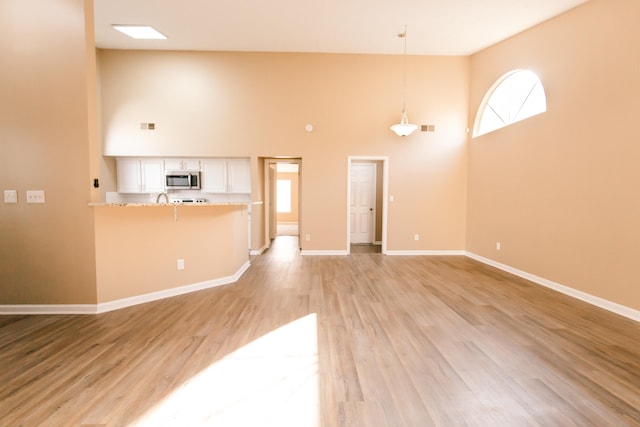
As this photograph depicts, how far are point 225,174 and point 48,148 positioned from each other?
3.35 meters

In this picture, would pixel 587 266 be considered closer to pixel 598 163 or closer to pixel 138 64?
pixel 598 163

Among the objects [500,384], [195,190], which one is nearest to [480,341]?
[500,384]

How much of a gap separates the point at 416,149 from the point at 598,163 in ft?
9.63

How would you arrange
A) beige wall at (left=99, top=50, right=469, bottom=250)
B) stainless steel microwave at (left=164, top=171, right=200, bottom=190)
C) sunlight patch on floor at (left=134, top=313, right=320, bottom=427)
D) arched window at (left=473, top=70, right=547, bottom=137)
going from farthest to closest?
stainless steel microwave at (left=164, top=171, right=200, bottom=190) → beige wall at (left=99, top=50, right=469, bottom=250) → arched window at (left=473, top=70, right=547, bottom=137) → sunlight patch on floor at (left=134, top=313, right=320, bottom=427)

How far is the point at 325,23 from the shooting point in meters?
4.52

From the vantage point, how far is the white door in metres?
7.32

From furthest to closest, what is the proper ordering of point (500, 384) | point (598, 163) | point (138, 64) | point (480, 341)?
point (138, 64) < point (598, 163) < point (480, 341) < point (500, 384)

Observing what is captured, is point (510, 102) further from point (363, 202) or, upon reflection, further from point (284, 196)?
point (284, 196)

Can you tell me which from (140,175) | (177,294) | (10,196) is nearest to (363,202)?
(177,294)

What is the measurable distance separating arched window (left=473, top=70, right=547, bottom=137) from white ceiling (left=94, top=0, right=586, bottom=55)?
717 mm

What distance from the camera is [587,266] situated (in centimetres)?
353

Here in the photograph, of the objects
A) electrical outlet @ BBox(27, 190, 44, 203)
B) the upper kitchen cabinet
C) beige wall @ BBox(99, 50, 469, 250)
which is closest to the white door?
beige wall @ BBox(99, 50, 469, 250)

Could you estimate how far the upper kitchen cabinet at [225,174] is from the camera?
244 inches

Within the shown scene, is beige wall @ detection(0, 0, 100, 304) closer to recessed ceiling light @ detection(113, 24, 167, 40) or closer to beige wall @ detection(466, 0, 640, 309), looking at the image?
recessed ceiling light @ detection(113, 24, 167, 40)
